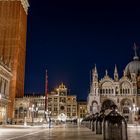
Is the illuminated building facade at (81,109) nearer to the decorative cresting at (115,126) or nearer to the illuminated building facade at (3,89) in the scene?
the illuminated building facade at (3,89)

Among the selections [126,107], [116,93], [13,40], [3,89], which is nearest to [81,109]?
[126,107]

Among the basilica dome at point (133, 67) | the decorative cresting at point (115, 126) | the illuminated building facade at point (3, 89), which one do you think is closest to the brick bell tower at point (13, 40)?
the illuminated building facade at point (3, 89)

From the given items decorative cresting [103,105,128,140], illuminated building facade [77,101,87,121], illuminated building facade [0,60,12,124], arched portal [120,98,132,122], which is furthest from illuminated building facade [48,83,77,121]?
decorative cresting [103,105,128,140]

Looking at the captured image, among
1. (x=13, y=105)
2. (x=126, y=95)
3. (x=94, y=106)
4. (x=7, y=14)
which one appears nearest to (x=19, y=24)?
(x=7, y=14)

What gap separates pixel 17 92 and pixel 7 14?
29.9m

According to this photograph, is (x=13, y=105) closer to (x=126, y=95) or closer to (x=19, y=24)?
(x=19, y=24)

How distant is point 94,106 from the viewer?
334 feet

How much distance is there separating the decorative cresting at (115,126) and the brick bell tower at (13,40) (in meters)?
85.5

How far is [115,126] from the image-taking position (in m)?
11.3

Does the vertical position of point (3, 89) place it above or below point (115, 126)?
above

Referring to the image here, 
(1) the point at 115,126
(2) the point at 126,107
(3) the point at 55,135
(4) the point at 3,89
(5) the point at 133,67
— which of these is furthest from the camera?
(5) the point at 133,67

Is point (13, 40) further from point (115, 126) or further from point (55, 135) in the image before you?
point (115, 126)

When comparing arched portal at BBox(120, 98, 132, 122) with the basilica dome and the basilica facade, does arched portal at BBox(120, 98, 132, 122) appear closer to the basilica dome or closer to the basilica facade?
the basilica facade

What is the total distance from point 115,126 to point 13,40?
303ft
